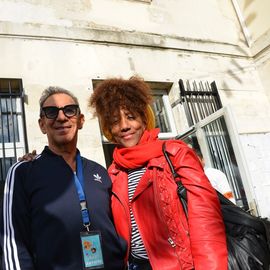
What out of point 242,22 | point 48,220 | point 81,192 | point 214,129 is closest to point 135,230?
point 81,192

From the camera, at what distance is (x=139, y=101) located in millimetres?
2184

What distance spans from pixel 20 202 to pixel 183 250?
2.70 feet

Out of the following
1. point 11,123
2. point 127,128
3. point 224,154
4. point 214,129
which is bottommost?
point 127,128

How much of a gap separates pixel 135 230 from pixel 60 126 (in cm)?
73

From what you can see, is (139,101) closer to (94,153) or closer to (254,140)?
(94,153)

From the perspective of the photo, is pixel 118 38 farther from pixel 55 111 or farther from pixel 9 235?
pixel 9 235

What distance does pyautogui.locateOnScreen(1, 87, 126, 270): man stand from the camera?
61.0 inches

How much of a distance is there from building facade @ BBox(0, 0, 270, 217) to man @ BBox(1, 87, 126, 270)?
251 cm

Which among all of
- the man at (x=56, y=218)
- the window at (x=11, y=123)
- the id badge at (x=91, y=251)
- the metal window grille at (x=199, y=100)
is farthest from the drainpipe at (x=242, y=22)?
the id badge at (x=91, y=251)

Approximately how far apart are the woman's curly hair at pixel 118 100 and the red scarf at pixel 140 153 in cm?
21

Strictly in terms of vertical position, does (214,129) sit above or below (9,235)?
above

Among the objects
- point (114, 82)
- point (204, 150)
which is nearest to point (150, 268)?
point (114, 82)

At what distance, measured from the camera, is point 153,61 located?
18.6 feet

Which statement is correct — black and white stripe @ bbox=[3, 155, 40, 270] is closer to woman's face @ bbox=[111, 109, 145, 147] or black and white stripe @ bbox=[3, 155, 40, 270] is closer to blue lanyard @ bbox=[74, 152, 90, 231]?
blue lanyard @ bbox=[74, 152, 90, 231]
